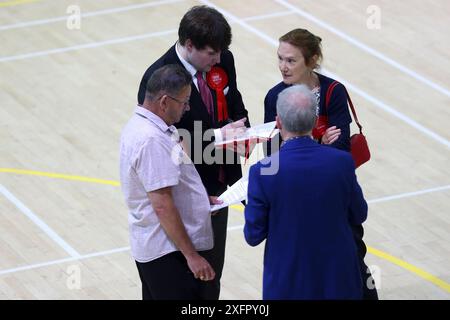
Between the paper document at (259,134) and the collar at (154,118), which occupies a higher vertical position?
the collar at (154,118)

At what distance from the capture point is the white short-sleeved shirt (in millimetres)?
6301

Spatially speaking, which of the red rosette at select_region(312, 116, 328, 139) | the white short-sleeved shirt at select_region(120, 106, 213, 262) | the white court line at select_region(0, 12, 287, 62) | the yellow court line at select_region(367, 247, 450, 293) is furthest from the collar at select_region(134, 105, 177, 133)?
the white court line at select_region(0, 12, 287, 62)

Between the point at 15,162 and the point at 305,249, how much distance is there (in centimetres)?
536

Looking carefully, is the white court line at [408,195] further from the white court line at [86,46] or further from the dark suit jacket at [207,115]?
the white court line at [86,46]

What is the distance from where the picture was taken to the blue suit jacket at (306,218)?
19.3ft

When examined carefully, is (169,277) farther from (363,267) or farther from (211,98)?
(363,267)

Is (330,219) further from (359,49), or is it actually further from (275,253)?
(359,49)

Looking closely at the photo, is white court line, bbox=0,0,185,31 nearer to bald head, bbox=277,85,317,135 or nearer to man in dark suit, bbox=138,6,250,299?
man in dark suit, bbox=138,6,250,299

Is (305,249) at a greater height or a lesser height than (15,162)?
greater

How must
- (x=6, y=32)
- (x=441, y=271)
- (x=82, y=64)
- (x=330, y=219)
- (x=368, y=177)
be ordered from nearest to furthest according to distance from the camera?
(x=330, y=219), (x=441, y=271), (x=368, y=177), (x=82, y=64), (x=6, y=32)

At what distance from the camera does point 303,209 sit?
19.3ft

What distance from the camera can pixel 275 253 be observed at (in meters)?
6.05

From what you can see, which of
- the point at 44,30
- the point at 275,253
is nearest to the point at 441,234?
the point at 275,253

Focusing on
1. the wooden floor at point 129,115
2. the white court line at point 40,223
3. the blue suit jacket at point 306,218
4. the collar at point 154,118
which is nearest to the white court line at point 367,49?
the wooden floor at point 129,115
